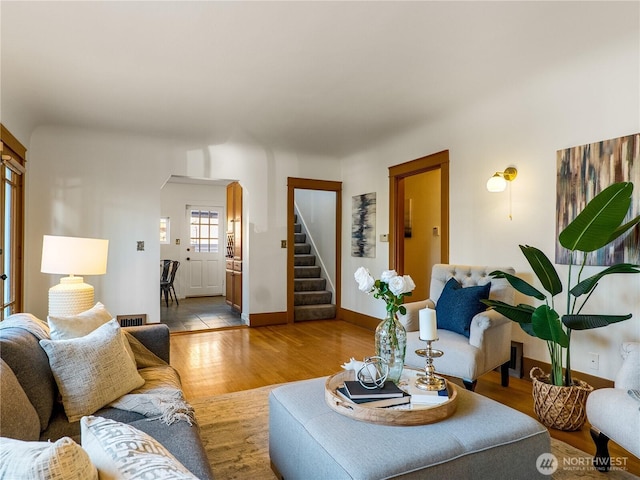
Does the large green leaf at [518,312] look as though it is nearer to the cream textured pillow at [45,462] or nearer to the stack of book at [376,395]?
the stack of book at [376,395]

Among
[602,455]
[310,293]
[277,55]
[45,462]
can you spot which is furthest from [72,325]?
[310,293]

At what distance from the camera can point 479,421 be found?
1642mm

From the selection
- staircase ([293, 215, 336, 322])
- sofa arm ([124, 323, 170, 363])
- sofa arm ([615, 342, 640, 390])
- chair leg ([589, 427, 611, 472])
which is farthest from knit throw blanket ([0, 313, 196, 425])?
staircase ([293, 215, 336, 322])

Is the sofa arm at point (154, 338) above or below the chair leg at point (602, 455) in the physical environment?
above

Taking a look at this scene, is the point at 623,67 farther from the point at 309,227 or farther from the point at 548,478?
the point at 309,227

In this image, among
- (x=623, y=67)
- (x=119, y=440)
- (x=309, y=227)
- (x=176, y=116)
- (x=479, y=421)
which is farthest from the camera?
(x=309, y=227)

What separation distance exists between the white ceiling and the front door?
4.67m

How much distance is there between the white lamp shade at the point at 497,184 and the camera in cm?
354

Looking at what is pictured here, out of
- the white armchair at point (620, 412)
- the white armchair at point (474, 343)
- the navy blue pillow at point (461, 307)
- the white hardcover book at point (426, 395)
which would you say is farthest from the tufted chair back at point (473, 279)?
the white hardcover book at point (426, 395)

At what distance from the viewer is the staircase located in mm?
6070

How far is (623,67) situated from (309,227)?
5.44 meters

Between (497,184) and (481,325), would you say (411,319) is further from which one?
(497,184)

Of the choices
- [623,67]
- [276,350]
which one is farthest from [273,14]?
[276,350]

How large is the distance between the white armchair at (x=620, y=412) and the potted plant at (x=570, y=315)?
12.0 inches
